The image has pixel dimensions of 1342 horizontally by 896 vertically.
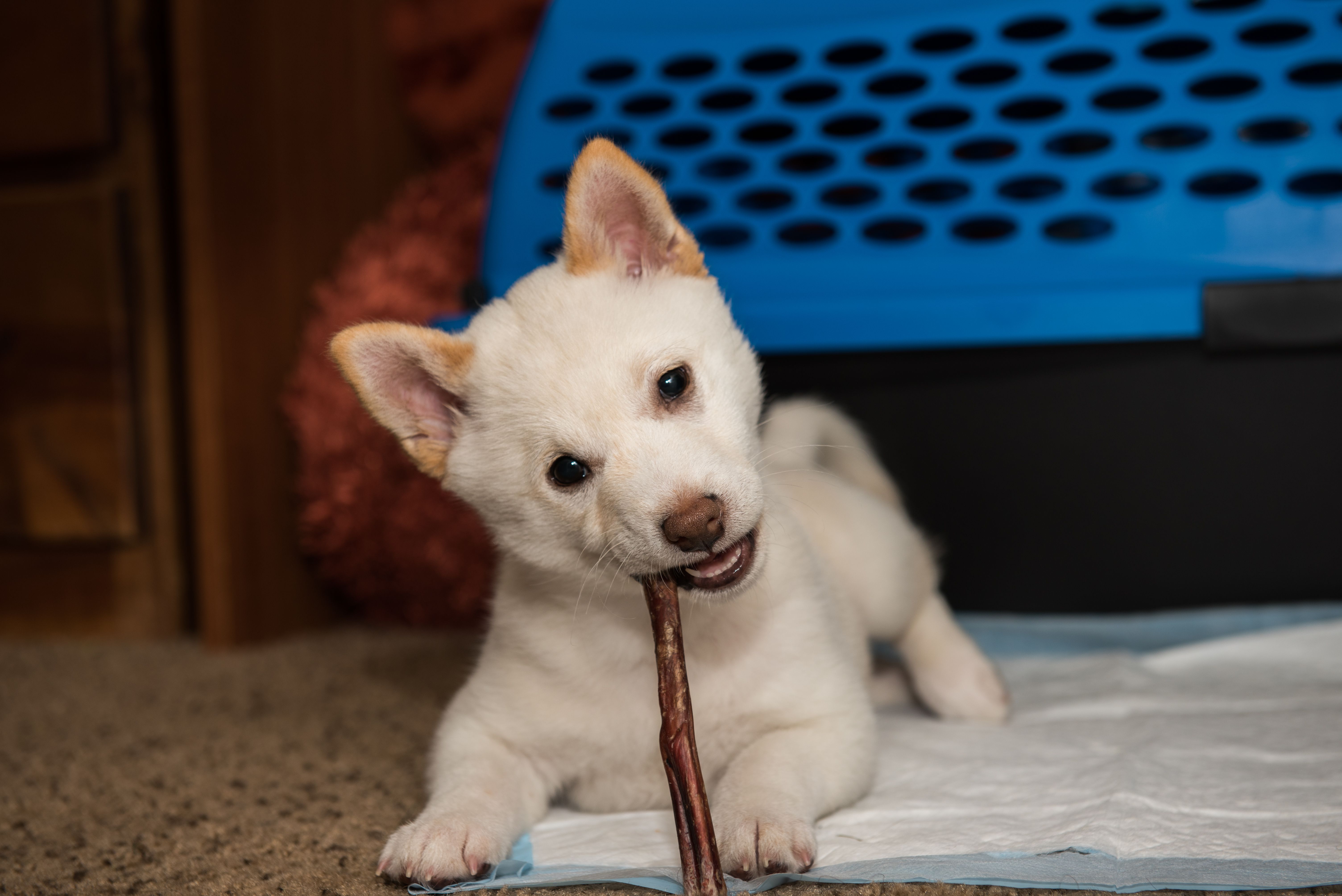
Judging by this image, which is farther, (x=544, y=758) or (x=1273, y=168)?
(x=1273, y=168)

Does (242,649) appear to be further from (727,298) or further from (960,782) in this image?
(960,782)

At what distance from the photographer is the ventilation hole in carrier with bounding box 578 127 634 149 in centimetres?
211

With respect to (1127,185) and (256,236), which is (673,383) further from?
(256,236)

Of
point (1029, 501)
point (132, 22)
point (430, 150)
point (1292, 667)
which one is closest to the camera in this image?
point (1292, 667)

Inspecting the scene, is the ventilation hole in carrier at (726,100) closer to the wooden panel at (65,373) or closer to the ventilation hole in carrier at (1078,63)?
the ventilation hole in carrier at (1078,63)

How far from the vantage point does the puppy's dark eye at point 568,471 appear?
4.05 ft

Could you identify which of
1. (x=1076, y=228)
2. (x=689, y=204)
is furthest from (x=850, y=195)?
(x=1076, y=228)

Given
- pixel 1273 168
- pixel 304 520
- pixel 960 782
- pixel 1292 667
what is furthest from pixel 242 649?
pixel 1273 168

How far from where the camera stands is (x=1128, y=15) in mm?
1965

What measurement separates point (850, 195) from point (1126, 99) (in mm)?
561

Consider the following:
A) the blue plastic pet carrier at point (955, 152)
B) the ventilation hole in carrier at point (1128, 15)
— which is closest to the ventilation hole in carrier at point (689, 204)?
the blue plastic pet carrier at point (955, 152)

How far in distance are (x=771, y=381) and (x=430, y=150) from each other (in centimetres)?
143

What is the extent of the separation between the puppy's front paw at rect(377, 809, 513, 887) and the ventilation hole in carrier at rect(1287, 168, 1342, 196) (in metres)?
1.70

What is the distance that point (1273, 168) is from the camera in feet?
6.07
